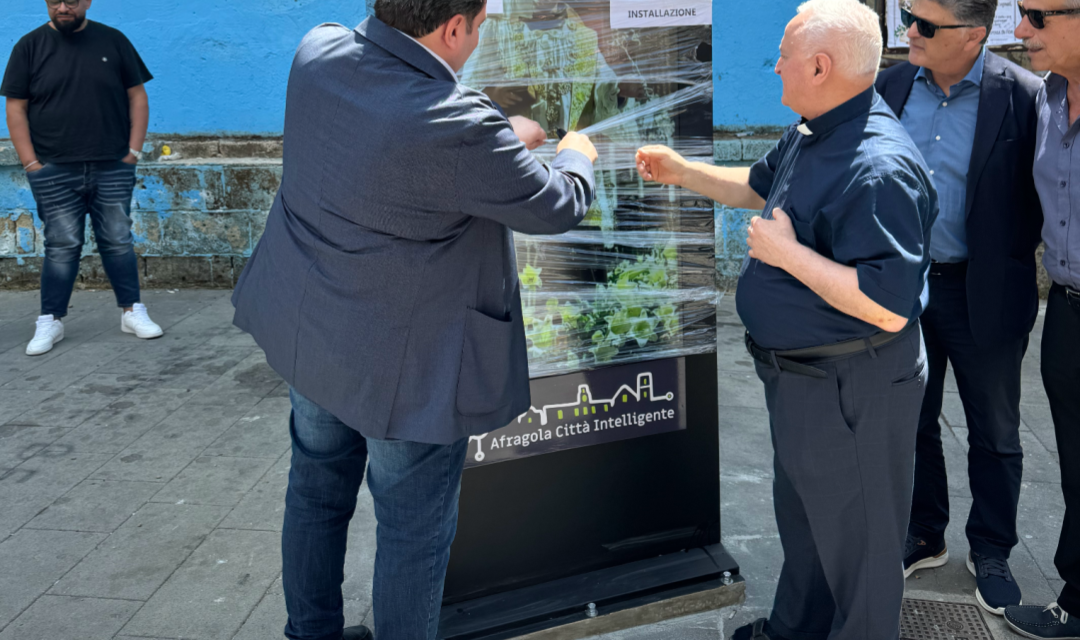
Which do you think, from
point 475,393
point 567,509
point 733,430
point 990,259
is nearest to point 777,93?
point 733,430

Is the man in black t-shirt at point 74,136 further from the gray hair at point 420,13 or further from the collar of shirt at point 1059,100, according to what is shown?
the collar of shirt at point 1059,100

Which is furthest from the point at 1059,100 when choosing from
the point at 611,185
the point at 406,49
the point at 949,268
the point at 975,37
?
the point at 406,49

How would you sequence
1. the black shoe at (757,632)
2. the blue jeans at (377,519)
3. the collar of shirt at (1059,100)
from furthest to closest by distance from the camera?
the black shoe at (757,632) < the collar of shirt at (1059,100) < the blue jeans at (377,519)

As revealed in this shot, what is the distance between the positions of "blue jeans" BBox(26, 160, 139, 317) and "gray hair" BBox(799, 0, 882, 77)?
4.50 m

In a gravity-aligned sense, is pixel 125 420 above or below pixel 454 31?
below

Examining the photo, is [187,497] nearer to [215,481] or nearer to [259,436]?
[215,481]

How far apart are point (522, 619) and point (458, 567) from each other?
231 mm

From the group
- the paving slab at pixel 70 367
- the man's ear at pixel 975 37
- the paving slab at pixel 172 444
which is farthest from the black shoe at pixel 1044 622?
the paving slab at pixel 70 367

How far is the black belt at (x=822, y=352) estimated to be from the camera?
2.12 meters

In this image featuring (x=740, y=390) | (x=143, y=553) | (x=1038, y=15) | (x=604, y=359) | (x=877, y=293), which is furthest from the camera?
(x=740, y=390)

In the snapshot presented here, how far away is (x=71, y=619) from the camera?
2.71 metres

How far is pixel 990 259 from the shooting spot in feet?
8.55

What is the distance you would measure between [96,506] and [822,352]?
272cm

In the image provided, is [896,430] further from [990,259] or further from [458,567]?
[458,567]
